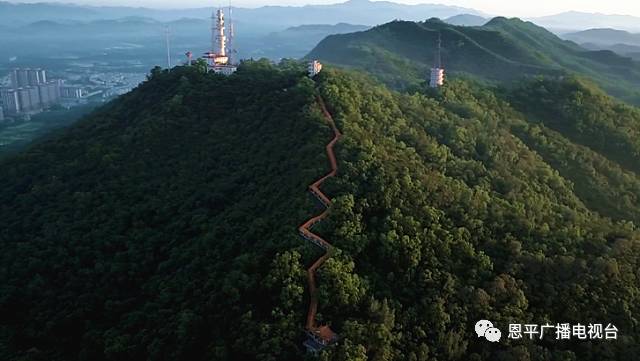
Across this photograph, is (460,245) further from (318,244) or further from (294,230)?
(294,230)

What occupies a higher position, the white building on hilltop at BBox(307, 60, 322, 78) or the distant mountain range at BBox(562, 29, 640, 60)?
the white building on hilltop at BBox(307, 60, 322, 78)

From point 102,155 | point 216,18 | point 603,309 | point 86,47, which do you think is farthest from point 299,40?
point 603,309

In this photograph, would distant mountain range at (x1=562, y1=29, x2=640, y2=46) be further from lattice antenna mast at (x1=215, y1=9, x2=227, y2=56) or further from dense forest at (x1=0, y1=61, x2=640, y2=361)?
dense forest at (x1=0, y1=61, x2=640, y2=361)

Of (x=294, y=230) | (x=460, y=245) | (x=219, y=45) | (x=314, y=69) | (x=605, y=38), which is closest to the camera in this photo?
(x=294, y=230)

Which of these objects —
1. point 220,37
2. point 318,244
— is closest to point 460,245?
point 318,244

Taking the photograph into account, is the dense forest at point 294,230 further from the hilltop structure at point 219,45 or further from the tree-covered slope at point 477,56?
the tree-covered slope at point 477,56

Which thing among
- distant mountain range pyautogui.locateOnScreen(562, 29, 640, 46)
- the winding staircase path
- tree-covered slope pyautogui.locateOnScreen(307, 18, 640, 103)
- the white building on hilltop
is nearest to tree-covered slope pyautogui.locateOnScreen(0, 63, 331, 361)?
the winding staircase path
